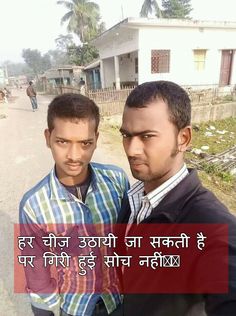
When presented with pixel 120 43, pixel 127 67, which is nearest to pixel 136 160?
pixel 120 43

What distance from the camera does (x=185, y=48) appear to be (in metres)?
12.8

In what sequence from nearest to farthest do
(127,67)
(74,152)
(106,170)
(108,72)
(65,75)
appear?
(74,152)
(106,170)
(127,67)
(108,72)
(65,75)

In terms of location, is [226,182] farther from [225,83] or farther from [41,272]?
[225,83]

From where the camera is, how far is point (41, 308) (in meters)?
1.72

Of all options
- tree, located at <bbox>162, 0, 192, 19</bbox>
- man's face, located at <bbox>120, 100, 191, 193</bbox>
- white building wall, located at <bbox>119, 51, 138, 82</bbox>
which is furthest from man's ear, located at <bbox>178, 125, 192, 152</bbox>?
tree, located at <bbox>162, 0, 192, 19</bbox>

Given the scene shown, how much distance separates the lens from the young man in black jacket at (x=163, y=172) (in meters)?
1.10

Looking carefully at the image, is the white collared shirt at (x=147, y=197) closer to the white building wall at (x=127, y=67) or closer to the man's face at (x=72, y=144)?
the man's face at (x=72, y=144)

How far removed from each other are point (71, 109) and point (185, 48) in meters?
12.8

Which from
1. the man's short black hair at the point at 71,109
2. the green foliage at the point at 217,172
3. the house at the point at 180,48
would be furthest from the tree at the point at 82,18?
the man's short black hair at the point at 71,109

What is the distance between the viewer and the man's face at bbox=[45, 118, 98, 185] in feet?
5.12

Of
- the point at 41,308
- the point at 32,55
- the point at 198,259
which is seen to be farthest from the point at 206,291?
the point at 32,55

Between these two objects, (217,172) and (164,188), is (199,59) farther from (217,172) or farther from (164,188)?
(164,188)

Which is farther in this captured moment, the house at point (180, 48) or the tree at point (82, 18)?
the tree at point (82, 18)

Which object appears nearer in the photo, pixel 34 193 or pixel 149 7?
pixel 34 193
